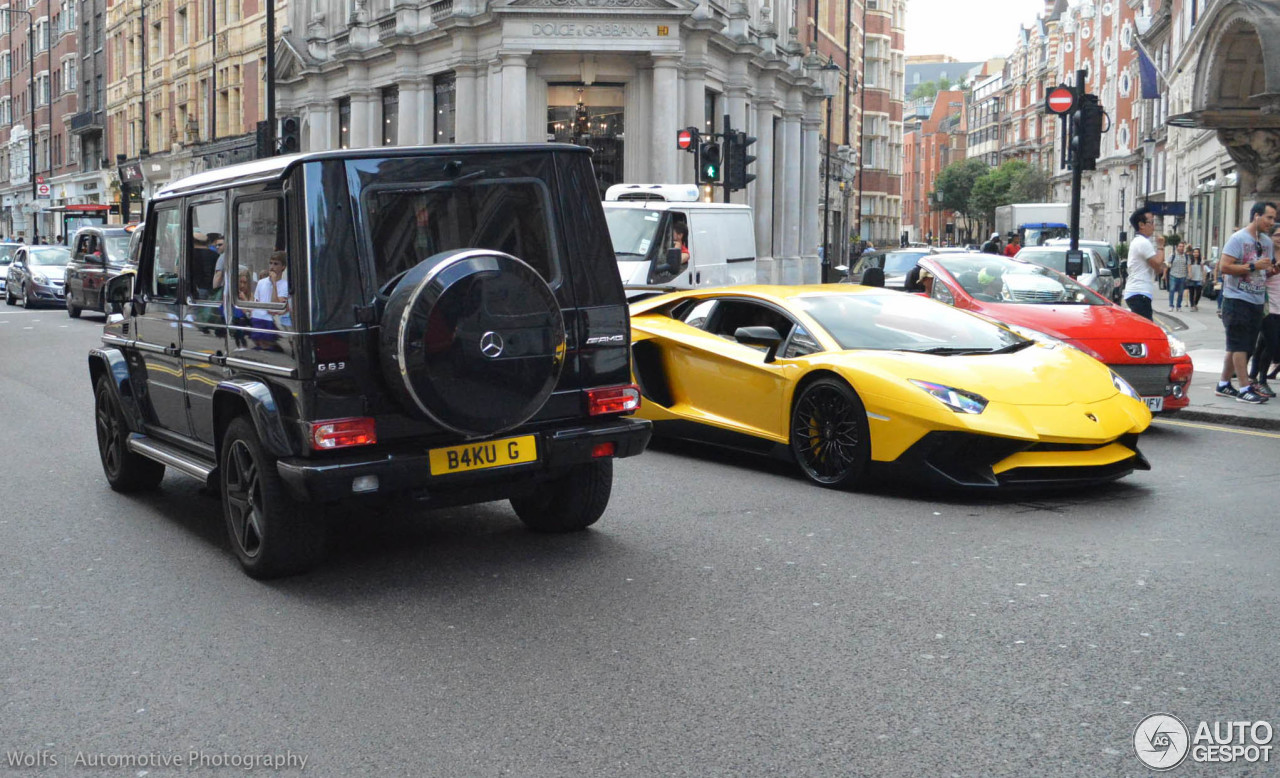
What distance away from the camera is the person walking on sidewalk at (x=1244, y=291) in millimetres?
12352

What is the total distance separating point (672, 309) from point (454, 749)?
638 cm

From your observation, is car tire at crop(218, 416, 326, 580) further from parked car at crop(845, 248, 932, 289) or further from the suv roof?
parked car at crop(845, 248, 932, 289)

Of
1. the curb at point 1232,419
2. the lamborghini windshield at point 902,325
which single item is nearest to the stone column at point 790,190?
the curb at point 1232,419

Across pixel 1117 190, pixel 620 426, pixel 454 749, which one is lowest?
pixel 454 749

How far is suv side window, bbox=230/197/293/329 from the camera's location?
19.1 ft

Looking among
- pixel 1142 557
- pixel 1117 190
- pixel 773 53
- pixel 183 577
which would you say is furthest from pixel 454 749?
→ pixel 1117 190

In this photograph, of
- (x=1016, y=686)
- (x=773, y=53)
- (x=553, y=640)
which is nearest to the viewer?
(x=1016, y=686)

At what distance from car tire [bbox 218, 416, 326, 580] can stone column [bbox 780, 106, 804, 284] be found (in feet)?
130

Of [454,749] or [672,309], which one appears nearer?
[454,749]

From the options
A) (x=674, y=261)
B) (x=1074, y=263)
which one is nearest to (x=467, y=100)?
(x=674, y=261)

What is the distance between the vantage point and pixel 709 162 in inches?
903

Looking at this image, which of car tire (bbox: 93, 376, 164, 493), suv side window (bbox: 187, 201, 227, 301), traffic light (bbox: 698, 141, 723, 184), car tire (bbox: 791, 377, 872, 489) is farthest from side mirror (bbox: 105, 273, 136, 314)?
traffic light (bbox: 698, 141, 723, 184)

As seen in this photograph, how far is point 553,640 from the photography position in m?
5.05

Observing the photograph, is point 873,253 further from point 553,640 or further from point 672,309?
point 553,640
